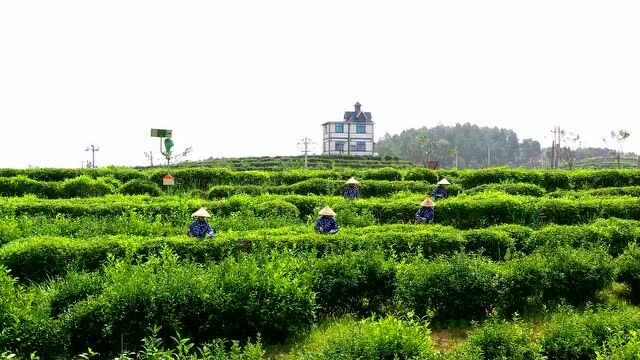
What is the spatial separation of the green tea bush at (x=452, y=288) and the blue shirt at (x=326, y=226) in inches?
130

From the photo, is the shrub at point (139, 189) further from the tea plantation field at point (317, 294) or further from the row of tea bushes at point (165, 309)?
the row of tea bushes at point (165, 309)

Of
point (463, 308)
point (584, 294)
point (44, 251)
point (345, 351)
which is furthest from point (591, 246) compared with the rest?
point (44, 251)

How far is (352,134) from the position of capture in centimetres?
6341

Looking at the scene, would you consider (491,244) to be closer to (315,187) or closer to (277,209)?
(277,209)

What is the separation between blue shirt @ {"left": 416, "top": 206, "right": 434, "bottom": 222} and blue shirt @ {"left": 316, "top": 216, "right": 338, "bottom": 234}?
312 centimetres

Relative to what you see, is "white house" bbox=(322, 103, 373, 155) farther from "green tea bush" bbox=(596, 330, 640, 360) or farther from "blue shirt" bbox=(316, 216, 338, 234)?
"green tea bush" bbox=(596, 330, 640, 360)

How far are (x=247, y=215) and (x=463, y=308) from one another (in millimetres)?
7103

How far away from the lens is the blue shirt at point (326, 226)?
11039mm

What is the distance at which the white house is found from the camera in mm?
63156

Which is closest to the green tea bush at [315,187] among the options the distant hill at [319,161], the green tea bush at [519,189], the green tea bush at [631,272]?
the green tea bush at [519,189]

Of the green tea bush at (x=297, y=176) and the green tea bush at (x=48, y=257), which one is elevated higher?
the green tea bush at (x=297, y=176)

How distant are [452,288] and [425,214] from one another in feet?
19.4

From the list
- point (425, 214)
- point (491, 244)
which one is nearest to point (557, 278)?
point (491, 244)

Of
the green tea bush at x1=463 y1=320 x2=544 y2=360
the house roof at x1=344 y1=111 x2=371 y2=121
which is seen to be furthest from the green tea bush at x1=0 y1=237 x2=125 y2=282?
the house roof at x1=344 y1=111 x2=371 y2=121
